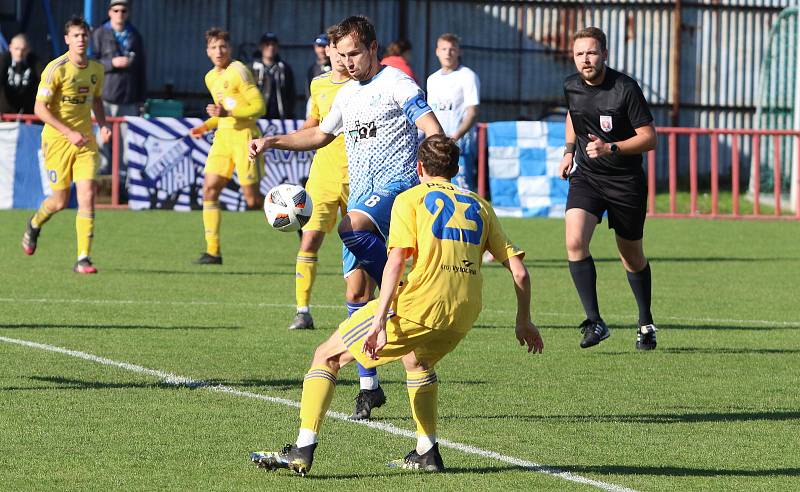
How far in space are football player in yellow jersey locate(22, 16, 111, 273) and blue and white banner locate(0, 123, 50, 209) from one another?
7208 millimetres

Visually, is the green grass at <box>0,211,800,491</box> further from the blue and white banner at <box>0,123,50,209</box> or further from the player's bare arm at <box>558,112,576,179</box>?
the blue and white banner at <box>0,123,50,209</box>

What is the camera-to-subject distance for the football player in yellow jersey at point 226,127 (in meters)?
15.4

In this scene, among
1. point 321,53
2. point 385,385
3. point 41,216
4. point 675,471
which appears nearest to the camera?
point 675,471

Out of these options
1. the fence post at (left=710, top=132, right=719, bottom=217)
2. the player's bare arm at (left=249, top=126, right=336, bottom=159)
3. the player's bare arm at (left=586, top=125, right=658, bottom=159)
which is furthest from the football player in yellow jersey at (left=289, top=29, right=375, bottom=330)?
the fence post at (left=710, top=132, right=719, bottom=217)

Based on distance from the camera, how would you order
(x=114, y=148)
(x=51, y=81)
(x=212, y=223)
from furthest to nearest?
(x=114, y=148)
(x=212, y=223)
(x=51, y=81)

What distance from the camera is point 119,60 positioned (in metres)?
23.4

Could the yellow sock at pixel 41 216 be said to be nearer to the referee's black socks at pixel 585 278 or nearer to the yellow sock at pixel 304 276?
the yellow sock at pixel 304 276

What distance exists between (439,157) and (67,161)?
886 cm

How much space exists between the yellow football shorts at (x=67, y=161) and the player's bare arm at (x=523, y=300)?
876 centimetres

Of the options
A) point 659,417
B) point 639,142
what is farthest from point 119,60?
point 659,417

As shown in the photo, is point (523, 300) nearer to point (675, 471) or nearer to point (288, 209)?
point (675, 471)

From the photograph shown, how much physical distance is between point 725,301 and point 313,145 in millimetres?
6356

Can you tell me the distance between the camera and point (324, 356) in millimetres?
6570

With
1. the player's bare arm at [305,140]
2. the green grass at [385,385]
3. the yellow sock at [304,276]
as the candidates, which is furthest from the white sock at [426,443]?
the yellow sock at [304,276]
